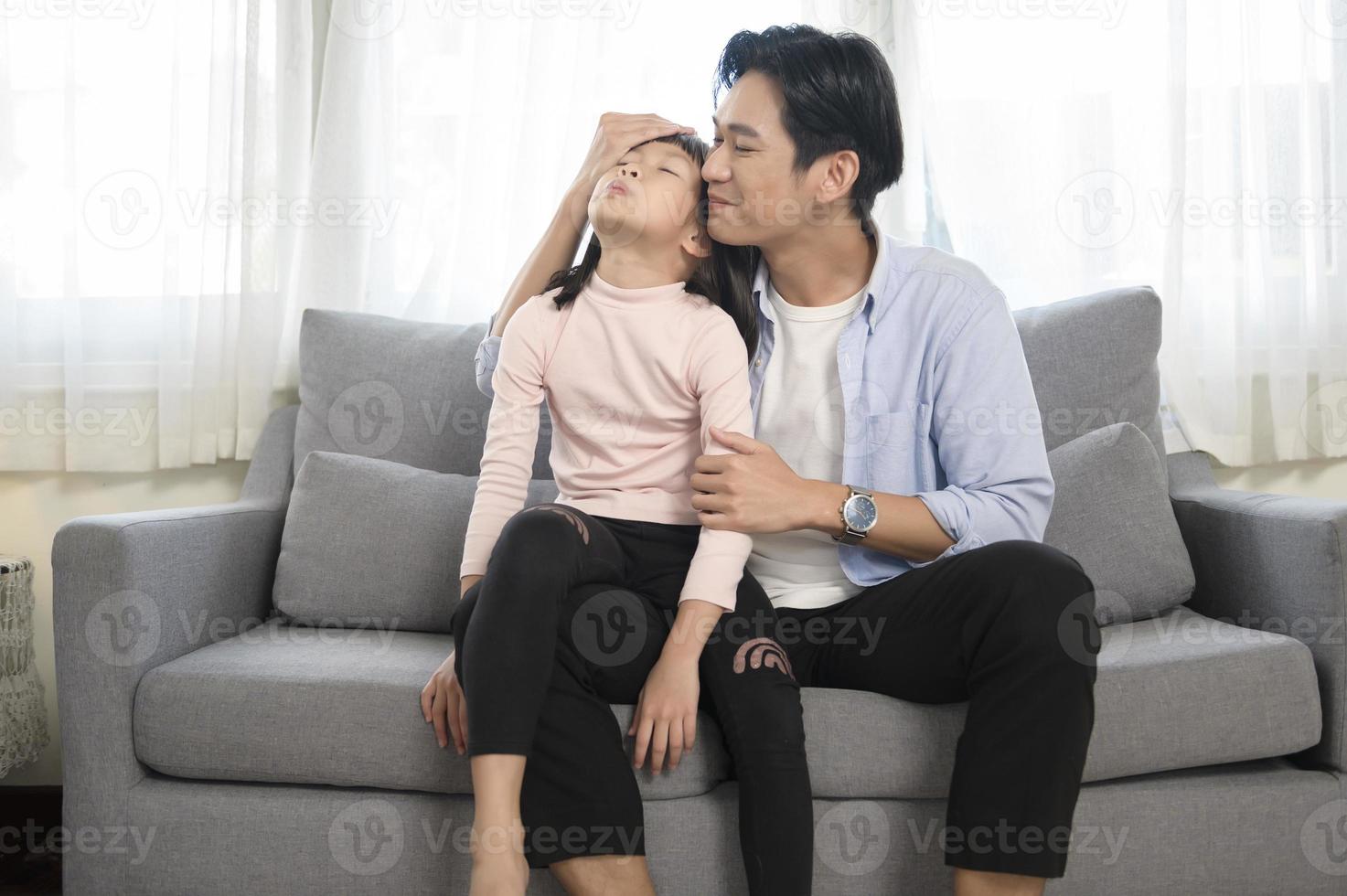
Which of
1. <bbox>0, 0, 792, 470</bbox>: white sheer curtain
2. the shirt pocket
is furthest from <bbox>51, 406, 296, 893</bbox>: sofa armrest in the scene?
the shirt pocket

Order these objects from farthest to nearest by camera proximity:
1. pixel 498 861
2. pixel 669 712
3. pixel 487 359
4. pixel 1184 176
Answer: pixel 1184 176
pixel 487 359
pixel 669 712
pixel 498 861

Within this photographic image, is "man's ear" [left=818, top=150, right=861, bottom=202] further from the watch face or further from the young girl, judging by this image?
the watch face

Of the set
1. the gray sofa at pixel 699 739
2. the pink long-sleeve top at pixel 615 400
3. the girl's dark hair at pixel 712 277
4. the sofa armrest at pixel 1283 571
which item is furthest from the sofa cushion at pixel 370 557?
the sofa armrest at pixel 1283 571

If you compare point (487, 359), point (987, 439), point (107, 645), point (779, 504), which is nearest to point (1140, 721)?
point (987, 439)

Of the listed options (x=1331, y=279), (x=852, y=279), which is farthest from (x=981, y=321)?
(x=1331, y=279)

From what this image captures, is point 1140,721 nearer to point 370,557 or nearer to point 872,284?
point 872,284

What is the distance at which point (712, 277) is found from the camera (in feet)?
4.98

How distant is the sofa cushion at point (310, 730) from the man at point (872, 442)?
0.27m

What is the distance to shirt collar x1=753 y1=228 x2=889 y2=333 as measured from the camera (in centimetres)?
148

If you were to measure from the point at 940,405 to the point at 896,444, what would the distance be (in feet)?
0.27

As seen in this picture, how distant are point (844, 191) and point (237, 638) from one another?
3.82 feet

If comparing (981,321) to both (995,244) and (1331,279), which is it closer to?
(995,244)

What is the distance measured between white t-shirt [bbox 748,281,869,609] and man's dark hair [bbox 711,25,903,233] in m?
0.20

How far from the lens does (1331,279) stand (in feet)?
6.95
